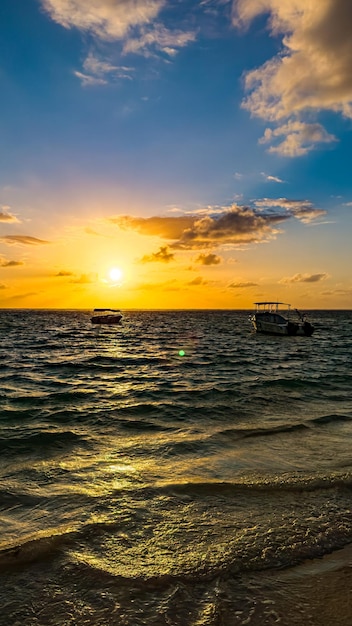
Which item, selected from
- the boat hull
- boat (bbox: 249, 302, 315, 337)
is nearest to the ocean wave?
boat (bbox: 249, 302, 315, 337)

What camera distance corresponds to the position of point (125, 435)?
42.0ft

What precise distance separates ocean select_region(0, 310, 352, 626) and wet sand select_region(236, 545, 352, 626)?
0.11ft

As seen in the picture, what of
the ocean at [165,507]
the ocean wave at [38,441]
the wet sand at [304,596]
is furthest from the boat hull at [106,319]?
the wet sand at [304,596]

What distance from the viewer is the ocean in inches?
192

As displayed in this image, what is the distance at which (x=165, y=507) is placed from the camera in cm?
752

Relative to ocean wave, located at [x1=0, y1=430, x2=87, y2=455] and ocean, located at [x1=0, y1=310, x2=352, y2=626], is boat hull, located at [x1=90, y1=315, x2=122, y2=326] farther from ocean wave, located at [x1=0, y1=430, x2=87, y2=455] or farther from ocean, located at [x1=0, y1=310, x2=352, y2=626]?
ocean wave, located at [x1=0, y1=430, x2=87, y2=455]

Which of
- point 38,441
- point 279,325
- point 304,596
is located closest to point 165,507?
point 304,596

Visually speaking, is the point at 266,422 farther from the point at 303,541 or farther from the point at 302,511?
the point at 303,541

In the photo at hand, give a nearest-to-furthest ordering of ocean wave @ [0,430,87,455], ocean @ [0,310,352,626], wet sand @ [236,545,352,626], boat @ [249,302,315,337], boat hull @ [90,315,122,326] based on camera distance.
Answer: wet sand @ [236,545,352,626]
ocean @ [0,310,352,626]
ocean wave @ [0,430,87,455]
boat @ [249,302,315,337]
boat hull @ [90,315,122,326]

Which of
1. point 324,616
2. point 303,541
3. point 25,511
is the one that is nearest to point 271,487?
point 303,541

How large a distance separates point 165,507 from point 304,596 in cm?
319

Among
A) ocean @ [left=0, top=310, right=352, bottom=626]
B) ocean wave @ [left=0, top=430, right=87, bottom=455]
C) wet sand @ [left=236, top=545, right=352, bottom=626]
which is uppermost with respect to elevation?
wet sand @ [left=236, top=545, right=352, bottom=626]

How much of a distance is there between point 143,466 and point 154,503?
2.12m

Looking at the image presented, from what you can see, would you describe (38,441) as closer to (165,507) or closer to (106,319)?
(165,507)
